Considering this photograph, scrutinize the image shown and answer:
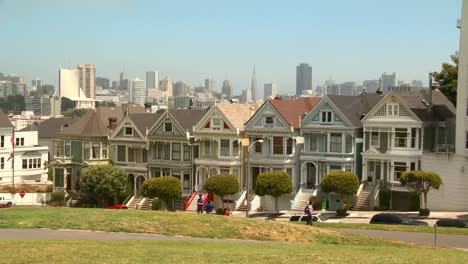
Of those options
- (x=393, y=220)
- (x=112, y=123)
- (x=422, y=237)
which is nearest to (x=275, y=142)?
(x=112, y=123)

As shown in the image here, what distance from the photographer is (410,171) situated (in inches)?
2163

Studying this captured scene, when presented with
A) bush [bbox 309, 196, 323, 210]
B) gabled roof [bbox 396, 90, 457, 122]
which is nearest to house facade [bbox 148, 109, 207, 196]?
bush [bbox 309, 196, 323, 210]

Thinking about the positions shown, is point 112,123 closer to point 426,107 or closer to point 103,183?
point 103,183

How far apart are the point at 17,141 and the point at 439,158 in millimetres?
44052

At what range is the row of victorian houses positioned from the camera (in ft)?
191

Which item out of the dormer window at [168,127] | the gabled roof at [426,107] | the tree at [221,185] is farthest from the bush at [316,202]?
the dormer window at [168,127]

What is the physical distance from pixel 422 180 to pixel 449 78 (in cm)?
1905

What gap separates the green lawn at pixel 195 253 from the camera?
77.9 feet

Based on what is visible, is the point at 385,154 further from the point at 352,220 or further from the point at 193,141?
the point at 193,141

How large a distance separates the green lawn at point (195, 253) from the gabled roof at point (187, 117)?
37111 mm

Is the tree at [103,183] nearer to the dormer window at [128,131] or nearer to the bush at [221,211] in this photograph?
the dormer window at [128,131]

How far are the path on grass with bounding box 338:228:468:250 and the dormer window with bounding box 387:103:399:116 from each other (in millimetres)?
20190

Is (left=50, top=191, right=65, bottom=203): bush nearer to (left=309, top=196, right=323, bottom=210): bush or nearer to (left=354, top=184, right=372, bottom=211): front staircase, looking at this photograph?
(left=309, top=196, right=323, bottom=210): bush

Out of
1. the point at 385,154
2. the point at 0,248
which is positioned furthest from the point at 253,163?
the point at 0,248
